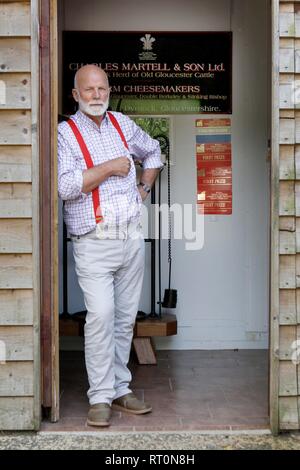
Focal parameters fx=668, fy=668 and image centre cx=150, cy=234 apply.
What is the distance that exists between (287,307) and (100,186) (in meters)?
1.15

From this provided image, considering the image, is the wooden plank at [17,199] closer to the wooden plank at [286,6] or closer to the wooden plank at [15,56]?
the wooden plank at [15,56]

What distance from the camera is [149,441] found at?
3258 mm

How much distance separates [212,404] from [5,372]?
1.20 meters

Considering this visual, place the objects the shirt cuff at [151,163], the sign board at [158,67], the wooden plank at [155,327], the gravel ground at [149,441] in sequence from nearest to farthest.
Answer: the gravel ground at [149,441] → the shirt cuff at [151,163] → the wooden plank at [155,327] → the sign board at [158,67]

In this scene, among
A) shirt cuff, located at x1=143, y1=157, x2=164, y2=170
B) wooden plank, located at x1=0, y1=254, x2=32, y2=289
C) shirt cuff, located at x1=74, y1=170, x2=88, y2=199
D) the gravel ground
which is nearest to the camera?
the gravel ground

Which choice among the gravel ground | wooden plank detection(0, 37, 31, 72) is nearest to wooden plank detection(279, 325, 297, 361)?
the gravel ground

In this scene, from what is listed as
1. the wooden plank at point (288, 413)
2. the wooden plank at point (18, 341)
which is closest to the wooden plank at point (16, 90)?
the wooden plank at point (18, 341)

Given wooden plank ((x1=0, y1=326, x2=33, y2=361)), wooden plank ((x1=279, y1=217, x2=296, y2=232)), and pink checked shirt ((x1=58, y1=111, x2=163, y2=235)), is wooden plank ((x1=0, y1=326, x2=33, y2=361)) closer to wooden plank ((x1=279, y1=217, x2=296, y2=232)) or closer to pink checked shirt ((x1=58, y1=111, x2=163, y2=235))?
pink checked shirt ((x1=58, y1=111, x2=163, y2=235))

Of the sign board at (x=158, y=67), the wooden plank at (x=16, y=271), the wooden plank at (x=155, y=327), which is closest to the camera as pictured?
the wooden plank at (x=16, y=271)

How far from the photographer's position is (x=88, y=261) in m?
3.53

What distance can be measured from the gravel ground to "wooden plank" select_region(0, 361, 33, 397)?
215mm

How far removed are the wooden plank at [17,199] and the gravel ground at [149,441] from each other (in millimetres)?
1103

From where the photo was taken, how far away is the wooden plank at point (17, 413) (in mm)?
3340

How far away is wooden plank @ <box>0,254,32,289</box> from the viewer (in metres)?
3.31
